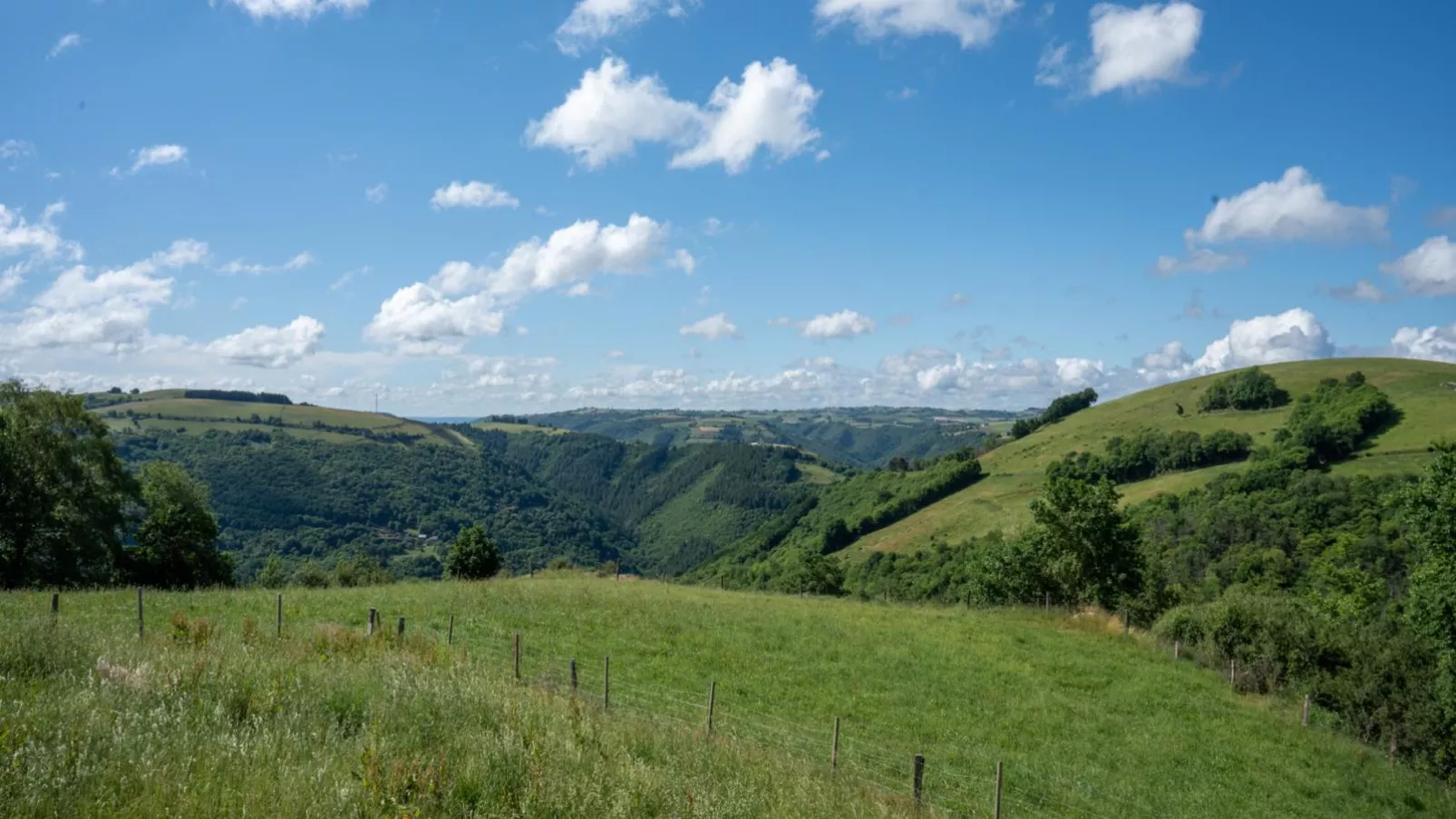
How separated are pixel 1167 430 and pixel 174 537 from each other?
137814 mm

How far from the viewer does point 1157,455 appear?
117812 millimetres

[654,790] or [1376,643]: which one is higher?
[654,790]

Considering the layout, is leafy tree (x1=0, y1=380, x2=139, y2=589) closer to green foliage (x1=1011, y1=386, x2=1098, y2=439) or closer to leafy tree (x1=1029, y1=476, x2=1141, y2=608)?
leafy tree (x1=1029, y1=476, x2=1141, y2=608)

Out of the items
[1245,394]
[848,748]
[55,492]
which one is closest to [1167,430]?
[1245,394]

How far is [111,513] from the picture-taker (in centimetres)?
3503

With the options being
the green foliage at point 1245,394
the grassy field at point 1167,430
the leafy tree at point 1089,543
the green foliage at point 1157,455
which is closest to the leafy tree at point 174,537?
the leafy tree at point 1089,543

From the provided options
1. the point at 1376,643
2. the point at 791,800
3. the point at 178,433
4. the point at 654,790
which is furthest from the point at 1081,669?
the point at 178,433

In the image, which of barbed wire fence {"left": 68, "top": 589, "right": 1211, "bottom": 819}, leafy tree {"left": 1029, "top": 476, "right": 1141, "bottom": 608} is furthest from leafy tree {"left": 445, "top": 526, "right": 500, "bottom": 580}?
leafy tree {"left": 1029, "top": 476, "right": 1141, "bottom": 608}

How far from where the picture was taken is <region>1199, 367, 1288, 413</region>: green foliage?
130 meters

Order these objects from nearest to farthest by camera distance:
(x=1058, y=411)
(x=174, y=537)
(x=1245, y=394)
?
(x=174, y=537), (x=1245, y=394), (x=1058, y=411)

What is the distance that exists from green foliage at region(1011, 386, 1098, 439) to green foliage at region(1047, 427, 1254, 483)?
41309mm

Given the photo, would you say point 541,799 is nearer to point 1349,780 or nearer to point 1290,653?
point 1349,780

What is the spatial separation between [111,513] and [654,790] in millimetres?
40382

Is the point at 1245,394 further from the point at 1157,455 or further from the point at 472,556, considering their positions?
the point at 472,556
